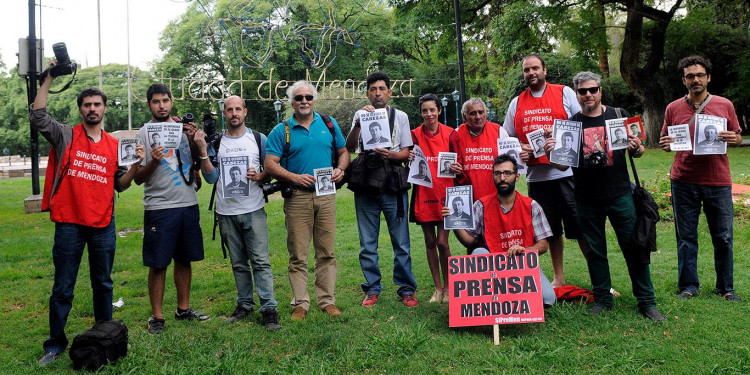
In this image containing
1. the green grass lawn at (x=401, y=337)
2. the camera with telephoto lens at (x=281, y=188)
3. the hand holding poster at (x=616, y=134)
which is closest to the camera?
the green grass lawn at (x=401, y=337)

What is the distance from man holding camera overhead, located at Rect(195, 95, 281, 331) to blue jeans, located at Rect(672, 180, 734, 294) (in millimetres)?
3799

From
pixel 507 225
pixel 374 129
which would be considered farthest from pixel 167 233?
pixel 507 225

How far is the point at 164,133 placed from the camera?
4.72 m

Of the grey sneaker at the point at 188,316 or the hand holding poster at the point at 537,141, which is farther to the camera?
the grey sneaker at the point at 188,316

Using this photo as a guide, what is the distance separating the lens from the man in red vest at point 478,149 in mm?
5277

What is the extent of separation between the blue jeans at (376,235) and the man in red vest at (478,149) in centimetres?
72

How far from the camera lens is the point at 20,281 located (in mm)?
7164

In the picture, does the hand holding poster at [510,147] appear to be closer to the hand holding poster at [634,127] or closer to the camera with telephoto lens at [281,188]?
the hand holding poster at [634,127]

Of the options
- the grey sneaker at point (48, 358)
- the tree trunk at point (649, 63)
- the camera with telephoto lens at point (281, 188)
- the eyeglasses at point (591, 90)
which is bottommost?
the grey sneaker at point (48, 358)

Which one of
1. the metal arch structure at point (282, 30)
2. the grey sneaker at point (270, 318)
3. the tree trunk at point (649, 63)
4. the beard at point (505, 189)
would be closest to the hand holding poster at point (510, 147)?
the beard at point (505, 189)

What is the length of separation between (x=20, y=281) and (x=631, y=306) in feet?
22.6

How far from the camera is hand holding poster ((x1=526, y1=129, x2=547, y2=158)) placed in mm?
4961

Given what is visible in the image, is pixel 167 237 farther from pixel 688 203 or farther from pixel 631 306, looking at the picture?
pixel 688 203

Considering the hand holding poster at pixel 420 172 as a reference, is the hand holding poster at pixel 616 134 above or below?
above
